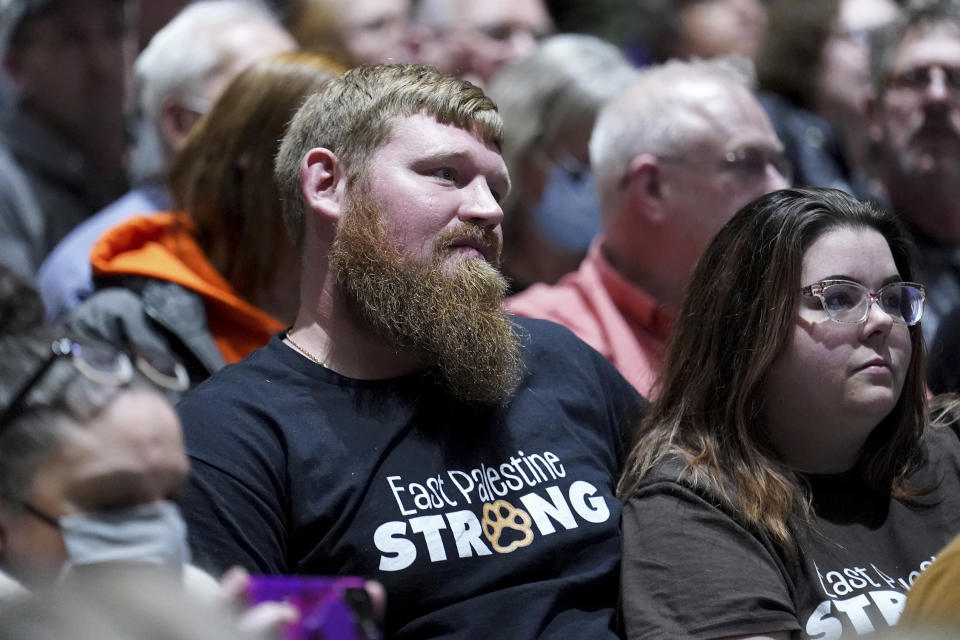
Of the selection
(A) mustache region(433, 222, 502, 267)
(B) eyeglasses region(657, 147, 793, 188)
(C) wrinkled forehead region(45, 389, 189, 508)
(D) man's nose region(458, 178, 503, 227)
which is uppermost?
(C) wrinkled forehead region(45, 389, 189, 508)

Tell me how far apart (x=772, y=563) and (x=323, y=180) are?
109 centimetres

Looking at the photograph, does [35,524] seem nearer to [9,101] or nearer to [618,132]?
[618,132]

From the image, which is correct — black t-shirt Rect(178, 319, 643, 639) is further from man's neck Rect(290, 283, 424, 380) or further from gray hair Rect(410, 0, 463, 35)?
gray hair Rect(410, 0, 463, 35)

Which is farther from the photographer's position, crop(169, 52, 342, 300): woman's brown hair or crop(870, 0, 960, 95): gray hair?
crop(870, 0, 960, 95): gray hair

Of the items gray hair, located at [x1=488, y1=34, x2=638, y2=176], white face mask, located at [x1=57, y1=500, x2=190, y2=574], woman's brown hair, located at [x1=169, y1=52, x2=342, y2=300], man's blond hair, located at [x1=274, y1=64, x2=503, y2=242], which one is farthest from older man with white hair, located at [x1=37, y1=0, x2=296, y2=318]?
white face mask, located at [x1=57, y1=500, x2=190, y2=574]

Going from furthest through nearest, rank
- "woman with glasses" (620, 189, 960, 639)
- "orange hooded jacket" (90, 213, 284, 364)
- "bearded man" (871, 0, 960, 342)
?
"bearded man" (871, 0, 960, 342) < "orange hooded jacket" (90, 213, 284, 364) < "woman with glasses" (620, 189, 960, 639)

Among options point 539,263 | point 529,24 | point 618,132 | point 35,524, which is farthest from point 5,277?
point 529,24

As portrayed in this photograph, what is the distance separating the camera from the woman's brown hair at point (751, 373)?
239 cm

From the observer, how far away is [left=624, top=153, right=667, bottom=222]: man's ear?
11.6ft

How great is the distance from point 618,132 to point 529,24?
4.82ft

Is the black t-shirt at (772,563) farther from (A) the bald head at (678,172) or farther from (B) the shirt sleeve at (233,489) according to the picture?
(A) the bald head at (678,172)

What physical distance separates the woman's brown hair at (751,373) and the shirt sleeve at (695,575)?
0.16ft

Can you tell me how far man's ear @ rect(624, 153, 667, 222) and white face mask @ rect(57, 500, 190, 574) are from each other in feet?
6.63

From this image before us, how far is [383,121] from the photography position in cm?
254
